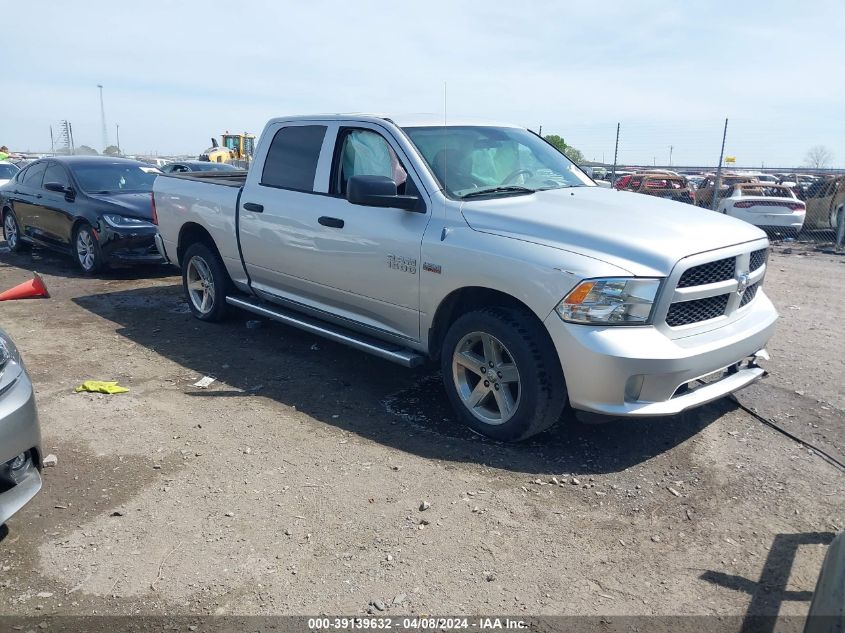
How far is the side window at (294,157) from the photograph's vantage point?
5551 mm

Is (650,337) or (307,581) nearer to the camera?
(307,581)

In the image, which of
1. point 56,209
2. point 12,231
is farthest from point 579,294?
point 12,231

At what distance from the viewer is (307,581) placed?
3.04m

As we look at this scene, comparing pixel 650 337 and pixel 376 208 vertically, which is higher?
pixel 376 208

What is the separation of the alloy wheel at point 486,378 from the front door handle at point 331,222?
4.51 ft

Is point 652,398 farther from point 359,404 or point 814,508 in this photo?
point 359,404

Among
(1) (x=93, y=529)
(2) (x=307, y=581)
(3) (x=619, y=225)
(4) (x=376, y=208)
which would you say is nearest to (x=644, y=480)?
(3) (x=619, y=225)

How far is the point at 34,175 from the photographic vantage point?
10.9m

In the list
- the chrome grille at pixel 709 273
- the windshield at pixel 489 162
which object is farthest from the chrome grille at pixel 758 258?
the windshield at pixel 489 162

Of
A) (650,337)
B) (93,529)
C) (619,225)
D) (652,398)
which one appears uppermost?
(619,225)

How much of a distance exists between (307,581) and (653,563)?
5.15ft

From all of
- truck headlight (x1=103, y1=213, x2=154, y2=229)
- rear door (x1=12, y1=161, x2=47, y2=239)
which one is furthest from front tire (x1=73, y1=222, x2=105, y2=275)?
rear door (x1=12, y1=161, x2=47, y2=239)

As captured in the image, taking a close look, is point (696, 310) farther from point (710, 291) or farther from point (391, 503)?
point (391, 503)

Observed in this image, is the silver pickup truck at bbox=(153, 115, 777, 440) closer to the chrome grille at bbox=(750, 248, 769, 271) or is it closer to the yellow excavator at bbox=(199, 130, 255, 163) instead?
the chrome grille at bbox=(750, 248, 769, 271)
